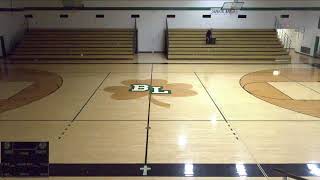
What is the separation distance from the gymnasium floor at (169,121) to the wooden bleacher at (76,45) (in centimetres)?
304

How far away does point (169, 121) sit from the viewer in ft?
20.9

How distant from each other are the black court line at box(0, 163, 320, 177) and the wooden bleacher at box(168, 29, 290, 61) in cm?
1003

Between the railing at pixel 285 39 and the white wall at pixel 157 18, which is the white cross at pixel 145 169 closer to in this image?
the white wall at pixel 157 18

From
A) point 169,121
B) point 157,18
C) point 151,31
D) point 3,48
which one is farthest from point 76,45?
point 169,121

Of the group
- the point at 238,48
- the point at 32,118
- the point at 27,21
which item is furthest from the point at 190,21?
the point at 32,118

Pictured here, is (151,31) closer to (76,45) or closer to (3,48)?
(76,45)


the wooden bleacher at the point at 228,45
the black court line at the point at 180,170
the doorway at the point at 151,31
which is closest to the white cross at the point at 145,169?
the black court line at the point at 180,170

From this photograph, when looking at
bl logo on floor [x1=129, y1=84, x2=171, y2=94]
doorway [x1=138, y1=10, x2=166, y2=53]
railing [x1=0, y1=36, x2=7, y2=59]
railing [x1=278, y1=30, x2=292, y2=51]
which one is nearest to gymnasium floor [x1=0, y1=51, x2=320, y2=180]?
bl logo on floor [x1=129, y1=84, x2=171, y2=94]

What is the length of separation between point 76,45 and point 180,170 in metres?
11.8

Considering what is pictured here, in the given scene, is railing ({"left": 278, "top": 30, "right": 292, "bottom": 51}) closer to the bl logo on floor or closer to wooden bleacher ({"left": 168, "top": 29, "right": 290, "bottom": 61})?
wooden bleacher ({"left": 168, "top": 29, "right": 290, "bottom": 61})

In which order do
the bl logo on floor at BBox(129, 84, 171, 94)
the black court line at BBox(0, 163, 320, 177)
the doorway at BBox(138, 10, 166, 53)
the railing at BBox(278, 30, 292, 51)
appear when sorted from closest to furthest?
the black court line at BBox(0, 163, 320, 177) → the bl logo on floor at BBox(129, 84, 171, 94) → the doorway at BBox(138, 10, 166, 53) → the railing at BBox(278, 30, 292, 51)

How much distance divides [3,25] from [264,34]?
1237 cm

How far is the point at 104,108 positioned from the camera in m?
7.20

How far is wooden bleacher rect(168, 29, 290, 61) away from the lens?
562 inches
